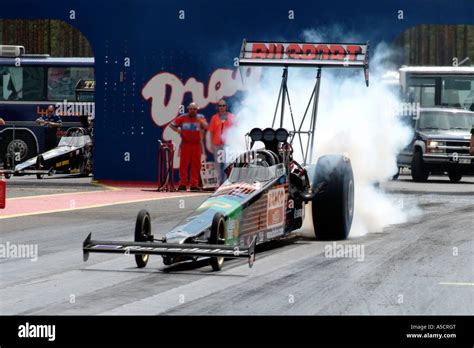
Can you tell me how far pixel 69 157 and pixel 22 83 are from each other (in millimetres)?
5752

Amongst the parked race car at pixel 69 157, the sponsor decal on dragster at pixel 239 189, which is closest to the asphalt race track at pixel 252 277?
the sponsor decal on dragster at pixel 239 189

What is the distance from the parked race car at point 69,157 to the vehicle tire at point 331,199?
57.8ft

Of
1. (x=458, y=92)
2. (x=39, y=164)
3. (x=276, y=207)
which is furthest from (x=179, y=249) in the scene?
(x=458, y=92)

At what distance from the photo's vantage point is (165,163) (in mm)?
28500

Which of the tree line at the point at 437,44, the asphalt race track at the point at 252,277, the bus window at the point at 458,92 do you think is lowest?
the asphalt race track at the point at 252,277

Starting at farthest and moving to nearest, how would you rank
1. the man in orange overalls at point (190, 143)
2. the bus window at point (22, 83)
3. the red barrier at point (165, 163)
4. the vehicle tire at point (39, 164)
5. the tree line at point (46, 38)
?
the tree line at point (46, 38), the bus window at point (22, 83), the vehicle tire at point (39, 164), the red barrier at point (165, 163), the man in orange overalls at point (190, 143)

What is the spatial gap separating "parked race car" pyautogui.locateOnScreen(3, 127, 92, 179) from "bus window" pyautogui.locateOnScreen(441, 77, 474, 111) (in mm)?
11369

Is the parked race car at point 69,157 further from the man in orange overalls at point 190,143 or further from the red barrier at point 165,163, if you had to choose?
the man in orange overalls at point 190,143

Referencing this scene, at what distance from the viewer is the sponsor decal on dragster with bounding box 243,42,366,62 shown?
58.4ft

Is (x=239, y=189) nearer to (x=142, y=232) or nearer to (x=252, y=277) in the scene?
(x=142, y=232)

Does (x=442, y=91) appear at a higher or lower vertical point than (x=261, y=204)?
higher

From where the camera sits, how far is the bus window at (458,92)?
1476 inches

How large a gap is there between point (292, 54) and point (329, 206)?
9.01 feet

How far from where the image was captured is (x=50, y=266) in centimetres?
1376
